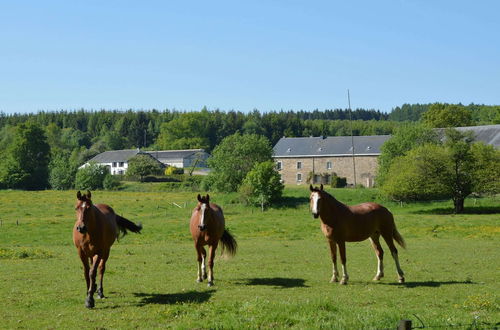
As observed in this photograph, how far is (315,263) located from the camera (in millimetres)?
22109

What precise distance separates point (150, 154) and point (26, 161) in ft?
131

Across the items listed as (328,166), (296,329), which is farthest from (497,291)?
(328,166)

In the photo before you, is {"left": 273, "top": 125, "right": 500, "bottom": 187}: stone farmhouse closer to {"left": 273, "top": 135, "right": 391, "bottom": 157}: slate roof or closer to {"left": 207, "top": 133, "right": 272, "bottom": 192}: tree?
{"left": 273, "top": 135, "right": 391, "bottom": 157}: slate roof

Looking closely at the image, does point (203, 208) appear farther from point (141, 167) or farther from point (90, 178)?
point (141, 167)

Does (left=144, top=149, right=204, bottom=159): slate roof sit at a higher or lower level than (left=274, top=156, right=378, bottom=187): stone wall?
higher

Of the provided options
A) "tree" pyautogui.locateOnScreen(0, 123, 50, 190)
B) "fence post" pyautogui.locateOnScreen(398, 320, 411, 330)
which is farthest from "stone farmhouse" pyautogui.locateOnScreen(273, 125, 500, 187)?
"fence post" pyautogui.locateOnScreen(398, 320, 411, 330)

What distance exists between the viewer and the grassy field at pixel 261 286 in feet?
37.8

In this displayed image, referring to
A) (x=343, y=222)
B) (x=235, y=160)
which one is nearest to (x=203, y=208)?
(x=343, y=222)

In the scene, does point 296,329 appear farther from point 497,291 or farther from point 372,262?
point 372,262

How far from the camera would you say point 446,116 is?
11300 cm

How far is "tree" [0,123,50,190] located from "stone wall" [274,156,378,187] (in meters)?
46.4

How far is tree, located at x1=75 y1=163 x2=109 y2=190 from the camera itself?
103 meters

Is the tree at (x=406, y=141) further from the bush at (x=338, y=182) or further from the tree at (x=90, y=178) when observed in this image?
the tree at (x=90, y=178)

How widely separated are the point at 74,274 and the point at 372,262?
11.0 meters
